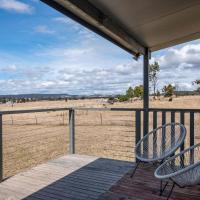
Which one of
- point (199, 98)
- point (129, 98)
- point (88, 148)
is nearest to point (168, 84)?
point (129, 98)

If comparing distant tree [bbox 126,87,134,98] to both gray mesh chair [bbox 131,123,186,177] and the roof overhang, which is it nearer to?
the roof overhang

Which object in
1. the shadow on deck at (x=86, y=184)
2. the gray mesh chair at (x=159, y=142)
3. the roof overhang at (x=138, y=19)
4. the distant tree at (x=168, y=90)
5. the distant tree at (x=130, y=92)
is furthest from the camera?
the distant tree at (x=130, y=92)

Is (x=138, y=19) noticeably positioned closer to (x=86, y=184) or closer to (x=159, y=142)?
(x=159, y=142)

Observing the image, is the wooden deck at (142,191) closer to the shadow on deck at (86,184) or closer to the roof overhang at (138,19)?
the shadow on deck at (86,184)

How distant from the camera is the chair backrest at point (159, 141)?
10.6 feet

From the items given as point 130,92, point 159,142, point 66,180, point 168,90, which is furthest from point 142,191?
point 130,92

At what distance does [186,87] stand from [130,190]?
30172mm

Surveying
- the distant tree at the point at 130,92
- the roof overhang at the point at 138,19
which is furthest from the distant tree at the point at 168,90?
the roof overhang at the point at 138,19

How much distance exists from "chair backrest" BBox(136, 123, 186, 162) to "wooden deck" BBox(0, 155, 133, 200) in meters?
0.46

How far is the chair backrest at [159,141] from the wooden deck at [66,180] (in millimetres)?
459

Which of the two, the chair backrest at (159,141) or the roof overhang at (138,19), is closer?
the roof overhang at (138,19)

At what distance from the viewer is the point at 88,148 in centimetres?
813

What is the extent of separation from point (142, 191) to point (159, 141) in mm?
823

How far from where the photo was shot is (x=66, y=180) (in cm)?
331
